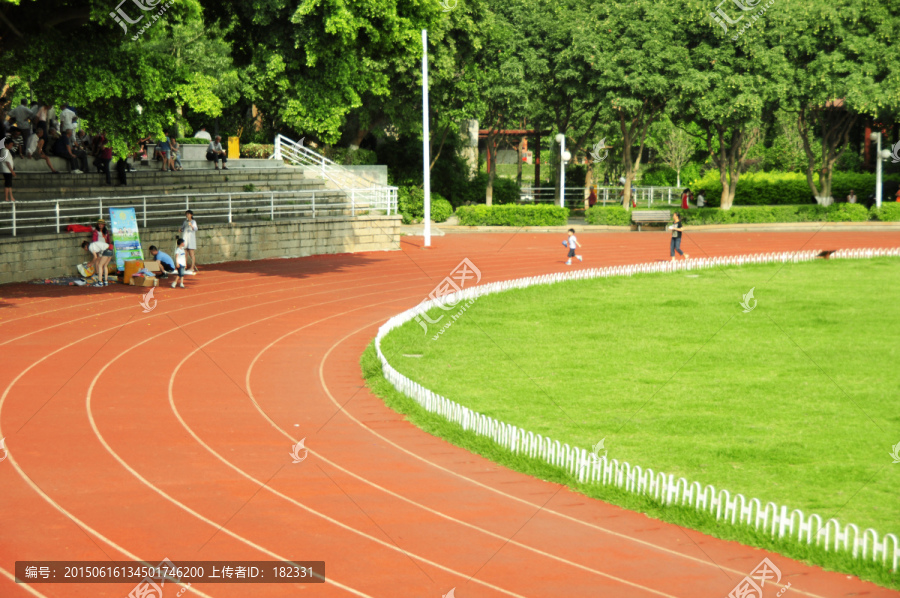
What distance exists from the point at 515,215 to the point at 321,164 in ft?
30.8

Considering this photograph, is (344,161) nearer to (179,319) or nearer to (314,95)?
(314,95)

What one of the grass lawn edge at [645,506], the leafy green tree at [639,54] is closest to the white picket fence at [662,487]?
the grass lawn edge at [645,506]

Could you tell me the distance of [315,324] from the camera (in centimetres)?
1844

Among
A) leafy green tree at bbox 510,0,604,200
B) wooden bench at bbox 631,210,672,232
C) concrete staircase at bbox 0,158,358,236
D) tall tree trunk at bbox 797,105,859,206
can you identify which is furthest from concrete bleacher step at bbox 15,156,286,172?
tall tree trunk at bbox 797,105,859,206

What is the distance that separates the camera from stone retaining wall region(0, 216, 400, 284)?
21469 millimetres

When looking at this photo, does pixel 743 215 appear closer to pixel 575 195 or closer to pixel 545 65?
pixel 545 65

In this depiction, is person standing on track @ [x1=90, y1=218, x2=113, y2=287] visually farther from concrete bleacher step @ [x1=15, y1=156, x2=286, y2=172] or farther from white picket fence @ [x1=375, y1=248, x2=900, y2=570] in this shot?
white picket fence @ [x1=375, y1=248, x2=900, y2=570]

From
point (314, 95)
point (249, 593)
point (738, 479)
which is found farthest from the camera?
point (314, 95)

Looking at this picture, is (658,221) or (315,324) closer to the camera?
(315,324)

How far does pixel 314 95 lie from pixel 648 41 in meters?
19.5

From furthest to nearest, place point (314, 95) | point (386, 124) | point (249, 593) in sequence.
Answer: point (386, 124) → point (314, 95) → point (249, 593)

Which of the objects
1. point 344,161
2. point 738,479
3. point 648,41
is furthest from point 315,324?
point 648,41

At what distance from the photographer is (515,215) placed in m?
39.4

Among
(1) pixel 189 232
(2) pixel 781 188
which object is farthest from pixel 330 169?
(2) pixel 781 188
